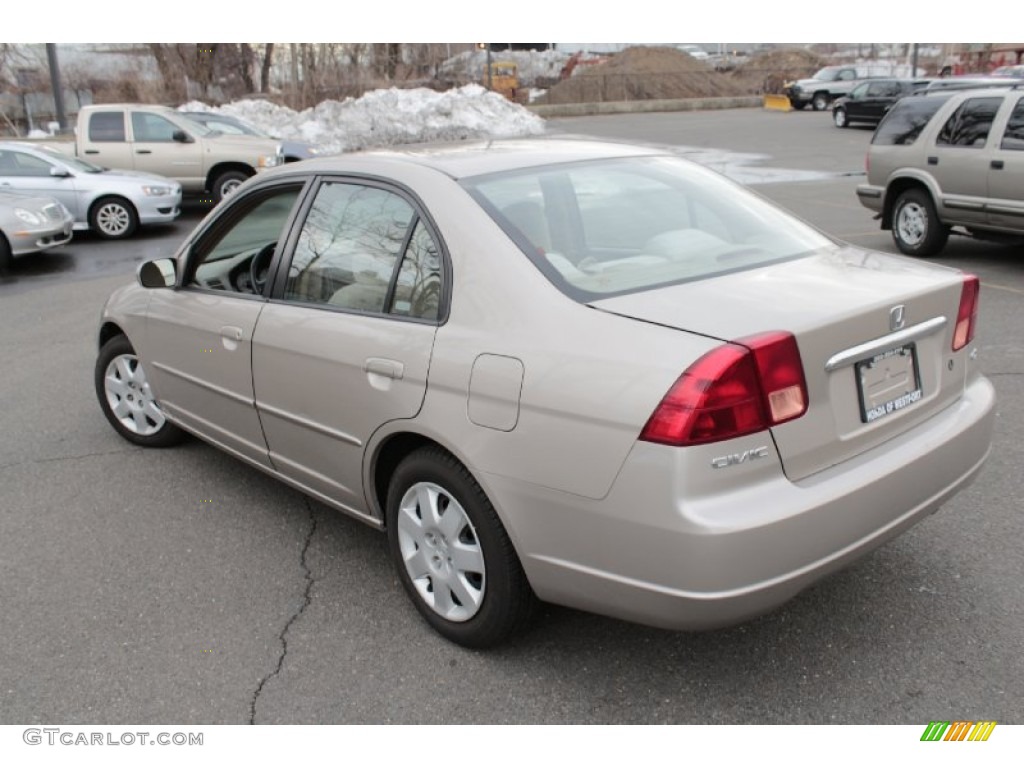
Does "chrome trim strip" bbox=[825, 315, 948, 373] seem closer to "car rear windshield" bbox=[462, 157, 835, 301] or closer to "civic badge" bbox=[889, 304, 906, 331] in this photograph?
"civic badge" bbox=[889, 304, 906, 331]

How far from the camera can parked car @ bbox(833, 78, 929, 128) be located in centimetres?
2912

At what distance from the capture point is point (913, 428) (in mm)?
2986

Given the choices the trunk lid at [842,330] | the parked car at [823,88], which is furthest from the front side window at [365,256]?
the parked car at [823,88]

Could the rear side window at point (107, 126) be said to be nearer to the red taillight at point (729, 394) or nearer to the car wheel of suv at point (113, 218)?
the car wheel of suv at point (113, 218)

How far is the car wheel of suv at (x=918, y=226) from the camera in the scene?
31.3 ft

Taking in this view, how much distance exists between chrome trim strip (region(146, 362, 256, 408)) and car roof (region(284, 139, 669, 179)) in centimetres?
102

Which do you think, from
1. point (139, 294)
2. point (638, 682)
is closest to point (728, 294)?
point (638, 682)

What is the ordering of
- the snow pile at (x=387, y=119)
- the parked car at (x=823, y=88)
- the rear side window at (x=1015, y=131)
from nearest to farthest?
the rear side window at (x=1015, y=131), the snow pile at (x=387, y=119), the parked car at (x=823, y=88)

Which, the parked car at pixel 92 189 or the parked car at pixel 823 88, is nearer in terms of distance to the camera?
the parked car at pixel 92 189

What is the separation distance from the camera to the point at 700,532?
2.46m

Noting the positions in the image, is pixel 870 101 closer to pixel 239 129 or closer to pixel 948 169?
pixel 239 129

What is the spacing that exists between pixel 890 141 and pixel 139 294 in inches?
317
